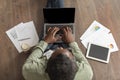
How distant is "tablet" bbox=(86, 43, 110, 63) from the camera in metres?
1.92

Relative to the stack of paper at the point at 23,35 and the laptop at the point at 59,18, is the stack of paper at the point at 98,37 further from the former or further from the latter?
the stack of paper at the point at 23,35

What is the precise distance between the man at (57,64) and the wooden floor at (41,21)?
209 millimetres

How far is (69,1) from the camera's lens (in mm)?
2176

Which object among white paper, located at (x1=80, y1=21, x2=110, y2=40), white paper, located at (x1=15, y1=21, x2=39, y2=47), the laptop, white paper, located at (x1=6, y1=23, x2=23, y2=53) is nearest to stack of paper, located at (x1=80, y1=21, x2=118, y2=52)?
white paper, located at (x1=80, y1=21, x2=110, y2=40)

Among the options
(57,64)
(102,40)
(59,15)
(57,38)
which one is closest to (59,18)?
(59,15)

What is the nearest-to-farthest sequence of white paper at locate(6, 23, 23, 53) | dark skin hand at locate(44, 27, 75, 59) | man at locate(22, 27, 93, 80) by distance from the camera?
man at locate(22, 27, 93, 80)
dark skin hand at locate(44, 27, 75, 59)
white paper at locate(6, 23, 23, 53)

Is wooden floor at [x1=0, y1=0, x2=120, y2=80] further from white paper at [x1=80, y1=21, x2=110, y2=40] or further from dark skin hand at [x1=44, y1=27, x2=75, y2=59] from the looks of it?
dark skin hand at [x1=44, y1=27, x2=75, y2=59]

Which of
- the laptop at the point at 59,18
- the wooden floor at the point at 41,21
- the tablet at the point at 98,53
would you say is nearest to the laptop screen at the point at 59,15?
the laptop at the point at 59,18

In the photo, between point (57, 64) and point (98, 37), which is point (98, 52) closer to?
point (98, 37)

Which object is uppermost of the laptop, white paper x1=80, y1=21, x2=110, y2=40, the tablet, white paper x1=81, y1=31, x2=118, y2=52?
the laptop

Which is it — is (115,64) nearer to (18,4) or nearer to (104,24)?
(104,24)

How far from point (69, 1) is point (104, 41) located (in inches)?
19.7

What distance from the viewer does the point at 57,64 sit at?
52.3 inches

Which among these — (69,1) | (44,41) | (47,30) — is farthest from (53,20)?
(69,1)
